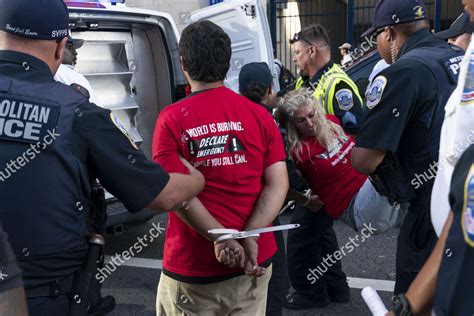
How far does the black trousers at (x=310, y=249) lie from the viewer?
408 cm

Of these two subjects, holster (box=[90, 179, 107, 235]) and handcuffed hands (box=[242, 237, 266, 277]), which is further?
handcuffed hands (box=[242, 237, 266, 277])

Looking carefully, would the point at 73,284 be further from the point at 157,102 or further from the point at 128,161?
the point at 157,102

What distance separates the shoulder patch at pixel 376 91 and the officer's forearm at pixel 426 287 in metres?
1.25

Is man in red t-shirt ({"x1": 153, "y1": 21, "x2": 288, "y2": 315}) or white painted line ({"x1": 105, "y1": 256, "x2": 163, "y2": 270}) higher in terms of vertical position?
man in red t-shirt ({"x1": 153, "y1": 21, "x2": 288, "y2": 315})

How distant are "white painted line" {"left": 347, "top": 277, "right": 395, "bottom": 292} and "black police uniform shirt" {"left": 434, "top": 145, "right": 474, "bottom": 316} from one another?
3.26 meters

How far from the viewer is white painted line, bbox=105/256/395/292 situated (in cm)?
453

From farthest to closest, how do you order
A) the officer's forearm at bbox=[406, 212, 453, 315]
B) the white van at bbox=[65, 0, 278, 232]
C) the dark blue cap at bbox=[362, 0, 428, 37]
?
the white van at bbox=[65, 0, 278, 232], the dark blue cap at bbox=[362, 0, 428, 37], the officer's forearm at bbox=[406, 212, 453, 315]

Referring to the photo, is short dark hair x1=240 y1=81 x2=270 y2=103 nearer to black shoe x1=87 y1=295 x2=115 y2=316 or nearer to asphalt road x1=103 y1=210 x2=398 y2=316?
asphalt road x1=103 y1=210 x2=398 y2=316

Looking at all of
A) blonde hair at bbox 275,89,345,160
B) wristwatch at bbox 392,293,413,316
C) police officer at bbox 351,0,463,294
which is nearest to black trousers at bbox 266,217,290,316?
blonde hair at bbox 275,89,345,160

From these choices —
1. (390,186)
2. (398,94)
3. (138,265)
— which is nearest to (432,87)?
(398,94)

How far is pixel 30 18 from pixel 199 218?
0.97 m

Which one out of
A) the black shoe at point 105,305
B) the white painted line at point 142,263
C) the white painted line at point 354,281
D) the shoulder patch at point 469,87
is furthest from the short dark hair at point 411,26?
the white painted line at point 142,263

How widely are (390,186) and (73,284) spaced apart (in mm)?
1391

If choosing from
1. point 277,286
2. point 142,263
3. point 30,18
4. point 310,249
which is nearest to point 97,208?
point 30,18
